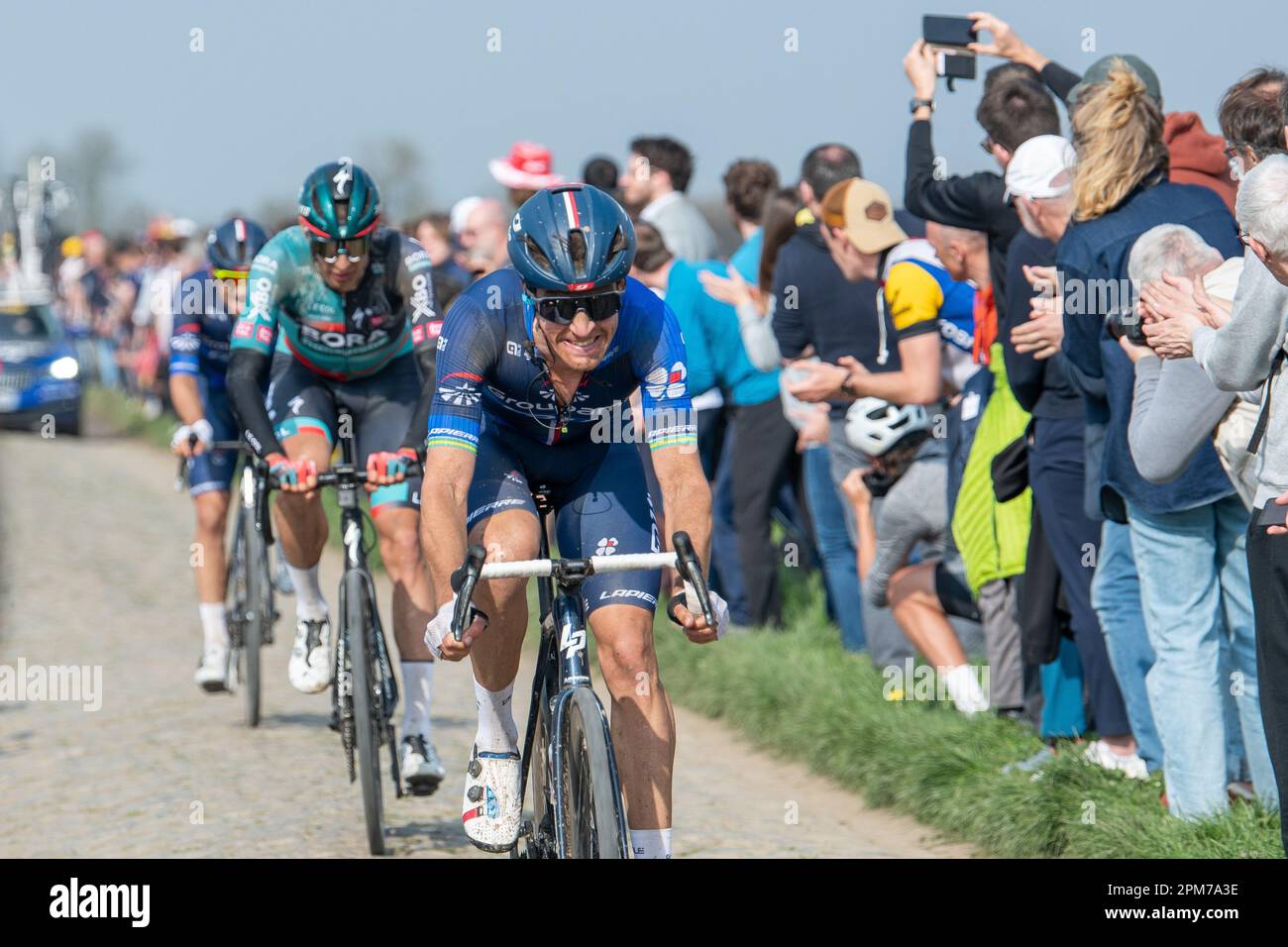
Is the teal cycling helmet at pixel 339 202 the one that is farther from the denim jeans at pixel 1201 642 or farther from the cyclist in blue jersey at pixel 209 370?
the denim jeans at pixel 1201 642

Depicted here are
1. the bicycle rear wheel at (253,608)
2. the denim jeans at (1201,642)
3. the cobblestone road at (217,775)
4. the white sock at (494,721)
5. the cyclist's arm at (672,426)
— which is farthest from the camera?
the bicycle rear wheel at (253,608)

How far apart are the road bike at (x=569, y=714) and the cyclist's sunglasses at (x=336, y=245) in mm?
2585

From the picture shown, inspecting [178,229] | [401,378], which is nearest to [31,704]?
[401,378]

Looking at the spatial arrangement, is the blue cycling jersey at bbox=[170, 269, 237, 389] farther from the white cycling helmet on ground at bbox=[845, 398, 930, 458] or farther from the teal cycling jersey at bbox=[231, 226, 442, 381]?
the white cycling helmet on ground at bbox=[845, 398, 930, 458]

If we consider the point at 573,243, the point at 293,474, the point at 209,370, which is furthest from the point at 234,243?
the point at 573,243

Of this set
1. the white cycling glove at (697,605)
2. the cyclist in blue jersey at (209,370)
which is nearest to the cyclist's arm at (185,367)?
the cyclist in blue jersey at (209,370)

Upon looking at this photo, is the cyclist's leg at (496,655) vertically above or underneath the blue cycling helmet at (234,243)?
underneath

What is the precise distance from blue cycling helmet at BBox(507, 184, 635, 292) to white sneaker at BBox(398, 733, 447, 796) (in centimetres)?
265

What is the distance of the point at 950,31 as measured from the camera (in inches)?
308

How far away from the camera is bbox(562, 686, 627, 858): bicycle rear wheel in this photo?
444 cm

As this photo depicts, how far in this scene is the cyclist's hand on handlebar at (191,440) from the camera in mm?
9617

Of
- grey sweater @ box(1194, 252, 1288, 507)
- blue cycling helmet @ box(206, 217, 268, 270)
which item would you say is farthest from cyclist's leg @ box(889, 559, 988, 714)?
blue cycling helmet @ box(206, 217, 268, 270)

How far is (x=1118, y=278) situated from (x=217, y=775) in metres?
4.61
